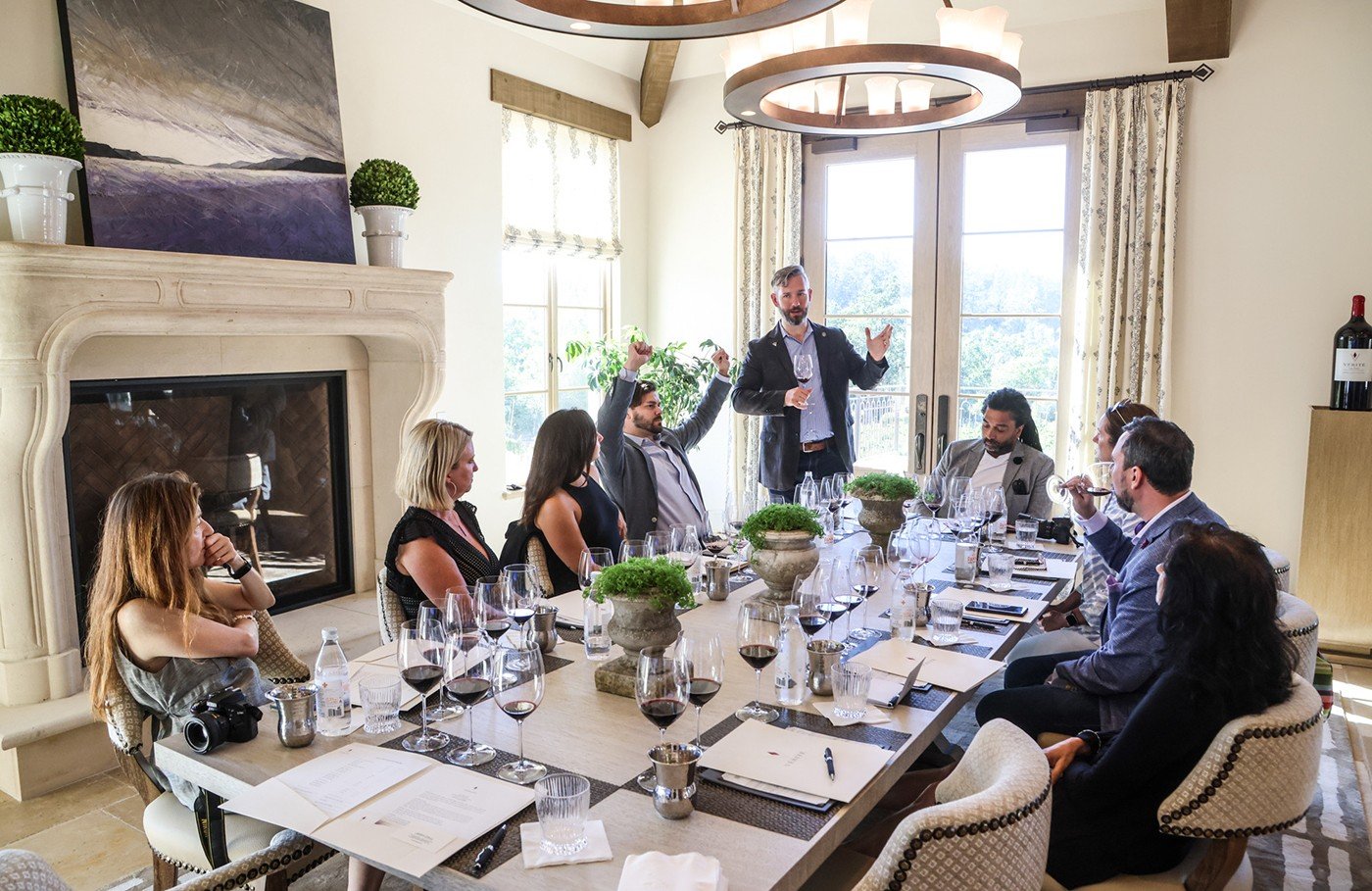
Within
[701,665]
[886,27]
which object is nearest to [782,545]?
[701,665]

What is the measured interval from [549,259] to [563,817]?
4.81 meters

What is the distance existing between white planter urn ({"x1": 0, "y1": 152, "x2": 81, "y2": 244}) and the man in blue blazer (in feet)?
10.5

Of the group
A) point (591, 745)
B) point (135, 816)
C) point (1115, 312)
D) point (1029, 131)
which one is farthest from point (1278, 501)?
point (135, 816)

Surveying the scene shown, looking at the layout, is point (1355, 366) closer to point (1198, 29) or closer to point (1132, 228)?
point (1132, 228)

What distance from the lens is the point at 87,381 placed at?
3.66 meters

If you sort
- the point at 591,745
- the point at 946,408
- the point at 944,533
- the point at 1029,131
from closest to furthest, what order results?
1. the point at 591,745
2. the point at 944,533
3. the point at 1029,131
4. the point at 946,408

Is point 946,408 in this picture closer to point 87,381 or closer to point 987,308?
point 987,308

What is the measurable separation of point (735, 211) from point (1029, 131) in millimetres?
Answer: 1728

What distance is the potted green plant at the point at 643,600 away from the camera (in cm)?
193

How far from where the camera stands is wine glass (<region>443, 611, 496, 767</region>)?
1.71 meters

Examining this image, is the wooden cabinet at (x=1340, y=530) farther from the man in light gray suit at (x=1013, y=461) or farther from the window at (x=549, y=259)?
the window at (x=549, y=259)

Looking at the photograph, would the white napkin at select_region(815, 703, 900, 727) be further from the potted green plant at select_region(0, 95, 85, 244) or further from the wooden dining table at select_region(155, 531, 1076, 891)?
the potted green plant at select_region(0, 95, 85, 244)

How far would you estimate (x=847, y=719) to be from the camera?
6.13 feet

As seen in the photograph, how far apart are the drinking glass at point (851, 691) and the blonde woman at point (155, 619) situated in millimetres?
1205
